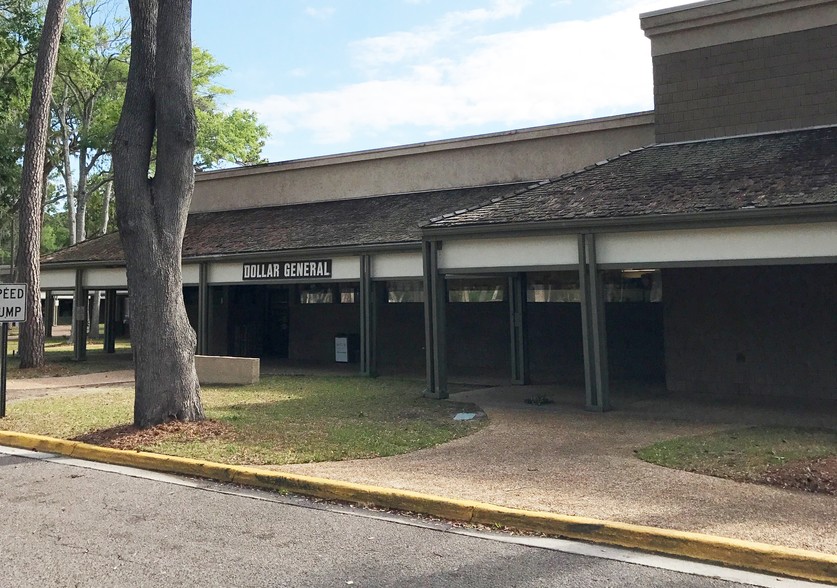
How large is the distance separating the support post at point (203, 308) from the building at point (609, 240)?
8 centimetres

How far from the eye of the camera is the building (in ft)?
36.3

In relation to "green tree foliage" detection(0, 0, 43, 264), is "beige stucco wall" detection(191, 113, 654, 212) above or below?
below

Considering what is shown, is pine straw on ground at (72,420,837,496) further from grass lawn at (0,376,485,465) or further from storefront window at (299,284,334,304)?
storefront window at (299,284,334,304)

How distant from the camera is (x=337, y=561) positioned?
16.5 feet

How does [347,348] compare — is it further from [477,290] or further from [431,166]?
[431,166]

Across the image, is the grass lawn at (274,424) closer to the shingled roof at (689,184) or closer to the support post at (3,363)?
the support post at (3,363)

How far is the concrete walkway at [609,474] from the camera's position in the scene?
5742 mm

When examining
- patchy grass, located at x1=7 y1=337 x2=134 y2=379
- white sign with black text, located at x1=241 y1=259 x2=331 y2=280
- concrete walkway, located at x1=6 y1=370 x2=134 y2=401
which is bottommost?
concrete walkway, located at x1=6 y1=370 x2=134 y2=401

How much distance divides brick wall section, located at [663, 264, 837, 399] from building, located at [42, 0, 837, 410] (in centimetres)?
3

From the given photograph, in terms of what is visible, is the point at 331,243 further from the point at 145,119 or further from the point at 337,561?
the point at 337,561

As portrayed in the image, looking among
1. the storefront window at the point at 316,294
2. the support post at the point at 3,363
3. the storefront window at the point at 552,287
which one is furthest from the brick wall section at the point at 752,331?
the support post at the point at 3,363

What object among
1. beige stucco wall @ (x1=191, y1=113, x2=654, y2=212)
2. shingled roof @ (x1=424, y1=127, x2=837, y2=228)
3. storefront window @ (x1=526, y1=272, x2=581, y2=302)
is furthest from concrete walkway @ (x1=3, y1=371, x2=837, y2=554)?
beige stucco wall @ (x1=191, y1=113, x2=654, y2=212)

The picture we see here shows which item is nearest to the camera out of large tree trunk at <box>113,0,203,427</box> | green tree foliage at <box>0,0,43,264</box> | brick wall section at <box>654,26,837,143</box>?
large tree trunk at <box>113,0,203,427</box>

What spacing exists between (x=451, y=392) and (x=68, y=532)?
9108 mm
